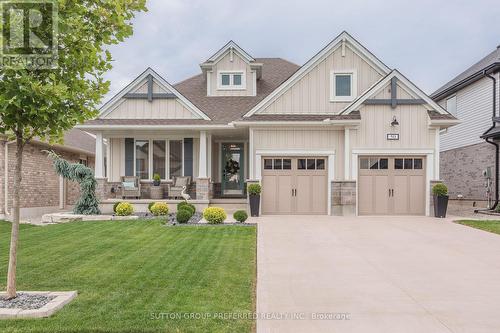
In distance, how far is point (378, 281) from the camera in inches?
219

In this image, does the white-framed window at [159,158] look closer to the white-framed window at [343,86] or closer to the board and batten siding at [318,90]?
the board and batten siding at [318,90]

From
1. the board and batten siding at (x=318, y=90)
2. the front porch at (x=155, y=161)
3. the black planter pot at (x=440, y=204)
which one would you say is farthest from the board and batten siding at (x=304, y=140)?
the black planter pot at (x=440, y=204)

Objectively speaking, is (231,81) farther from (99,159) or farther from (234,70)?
(99,159)

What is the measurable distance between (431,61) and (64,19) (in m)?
25.1

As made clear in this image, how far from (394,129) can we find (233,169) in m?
7.41

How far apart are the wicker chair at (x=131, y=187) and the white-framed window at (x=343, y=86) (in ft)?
29.1

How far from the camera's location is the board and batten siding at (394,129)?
13961mm

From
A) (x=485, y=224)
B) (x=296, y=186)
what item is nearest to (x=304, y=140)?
(x=296, y=186)

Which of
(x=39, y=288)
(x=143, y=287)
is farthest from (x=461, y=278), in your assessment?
(x=39, y=288)

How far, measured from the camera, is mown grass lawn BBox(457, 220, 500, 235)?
10.8 m

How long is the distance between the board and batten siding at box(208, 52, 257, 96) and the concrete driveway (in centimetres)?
945

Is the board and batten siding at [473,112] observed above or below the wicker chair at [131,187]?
above

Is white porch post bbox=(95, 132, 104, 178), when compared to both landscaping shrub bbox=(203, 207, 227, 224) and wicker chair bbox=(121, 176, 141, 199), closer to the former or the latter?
wicker chair bbox=(121, 176, 141, 199)

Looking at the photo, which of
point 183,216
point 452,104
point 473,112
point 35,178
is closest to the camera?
point 183,216
